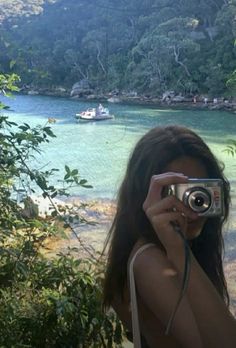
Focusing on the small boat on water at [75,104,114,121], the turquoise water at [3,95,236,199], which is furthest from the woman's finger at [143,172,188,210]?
the small boat on water at [75,104,114,121]

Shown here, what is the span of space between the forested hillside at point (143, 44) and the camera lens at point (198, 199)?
9597mm

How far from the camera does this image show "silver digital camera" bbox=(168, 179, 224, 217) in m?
0.43

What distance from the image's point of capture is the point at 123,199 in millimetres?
523

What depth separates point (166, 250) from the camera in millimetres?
433

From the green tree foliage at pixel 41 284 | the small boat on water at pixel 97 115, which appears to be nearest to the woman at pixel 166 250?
the green tree foliage at pixel 41 284

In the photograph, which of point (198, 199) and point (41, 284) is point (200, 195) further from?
point (41, 284)

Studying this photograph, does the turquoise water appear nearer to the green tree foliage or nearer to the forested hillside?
the forested hillside

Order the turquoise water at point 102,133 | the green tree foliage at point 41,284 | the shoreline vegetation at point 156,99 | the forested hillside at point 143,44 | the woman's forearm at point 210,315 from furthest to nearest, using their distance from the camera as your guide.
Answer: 1. the shoreline vegetation at point 156,99
2. the forested hillside at point 143,44
3. the turquoise water at point 102,133
4. the green tree foliage at point 41,284
5. the woman's forearm at point 210,315

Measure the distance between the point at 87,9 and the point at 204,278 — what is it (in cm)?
1110

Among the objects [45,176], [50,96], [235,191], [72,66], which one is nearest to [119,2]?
[72,66]

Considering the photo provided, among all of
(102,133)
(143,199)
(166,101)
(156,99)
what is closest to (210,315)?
(143,199)

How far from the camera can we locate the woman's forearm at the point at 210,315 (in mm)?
403

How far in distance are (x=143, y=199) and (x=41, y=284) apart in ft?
1.95

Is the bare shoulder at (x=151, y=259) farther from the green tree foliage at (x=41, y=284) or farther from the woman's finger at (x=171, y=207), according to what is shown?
the green tree foliage at (x=41, y=284)
